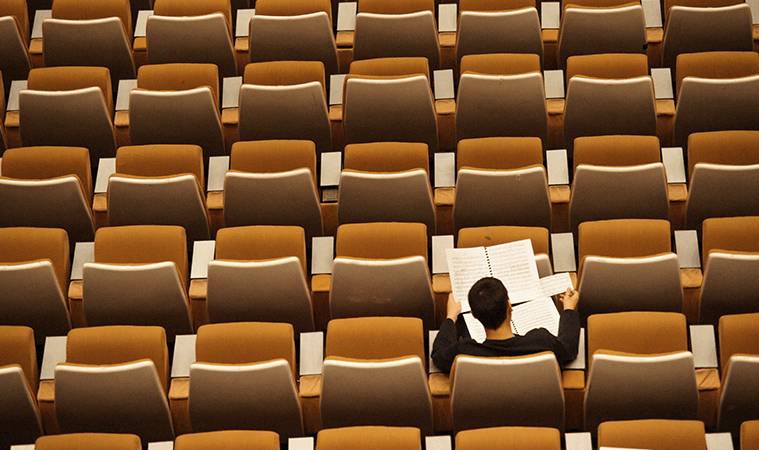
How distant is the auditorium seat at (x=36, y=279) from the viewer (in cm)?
117

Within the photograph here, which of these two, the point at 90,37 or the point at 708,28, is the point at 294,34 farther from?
the point at 708,28

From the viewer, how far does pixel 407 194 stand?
126 cm

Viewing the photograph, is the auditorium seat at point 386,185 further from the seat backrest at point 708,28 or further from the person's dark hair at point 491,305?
the seat backrest at point 708,28

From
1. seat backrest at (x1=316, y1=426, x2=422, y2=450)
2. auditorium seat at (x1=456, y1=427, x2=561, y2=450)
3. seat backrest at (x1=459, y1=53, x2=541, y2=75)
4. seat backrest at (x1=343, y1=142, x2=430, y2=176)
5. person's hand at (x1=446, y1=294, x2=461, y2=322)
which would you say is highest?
seat backrest at (x1=459, y1=53, x2=541, y2=75)

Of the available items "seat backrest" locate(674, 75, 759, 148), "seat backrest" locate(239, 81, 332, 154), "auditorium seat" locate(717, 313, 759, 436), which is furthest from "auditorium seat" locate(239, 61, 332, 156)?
"auditorium seat" locate(717, 313, 759, 436)

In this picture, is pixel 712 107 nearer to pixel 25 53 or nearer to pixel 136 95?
pixel 136 95

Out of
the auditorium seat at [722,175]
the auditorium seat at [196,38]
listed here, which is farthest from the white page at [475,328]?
the auditorium seat at [196,38]

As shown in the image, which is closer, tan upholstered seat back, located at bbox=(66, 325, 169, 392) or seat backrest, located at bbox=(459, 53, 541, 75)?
tan upholstered seat back, located at bbox=(66, 325, 169, 392)

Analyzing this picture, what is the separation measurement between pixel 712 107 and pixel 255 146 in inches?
27.1

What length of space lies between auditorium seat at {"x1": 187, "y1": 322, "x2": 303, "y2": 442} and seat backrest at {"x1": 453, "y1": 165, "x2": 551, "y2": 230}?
0.33 m

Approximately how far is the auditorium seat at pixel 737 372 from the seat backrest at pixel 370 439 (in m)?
0.35

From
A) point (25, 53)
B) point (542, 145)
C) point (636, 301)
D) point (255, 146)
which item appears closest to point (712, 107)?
point (542, 145)

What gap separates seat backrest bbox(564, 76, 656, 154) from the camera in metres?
1.34

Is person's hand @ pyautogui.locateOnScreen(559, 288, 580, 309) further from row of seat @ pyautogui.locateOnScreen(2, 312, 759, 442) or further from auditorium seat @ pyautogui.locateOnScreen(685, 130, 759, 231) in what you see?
auditorium seat @ pyautogui.locateOnScreen(685, 130, 759, 231)
